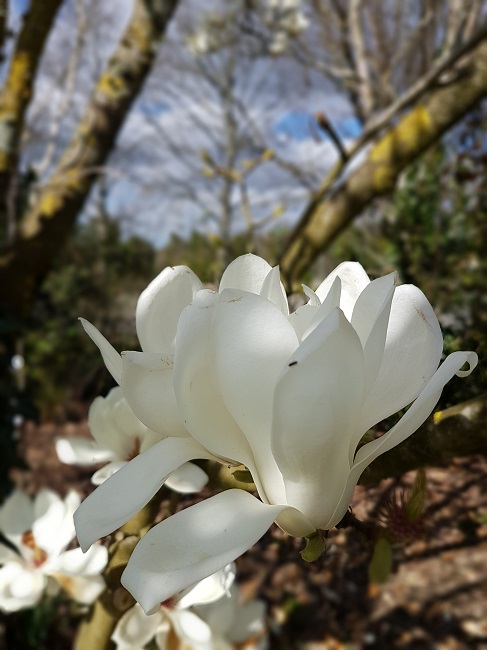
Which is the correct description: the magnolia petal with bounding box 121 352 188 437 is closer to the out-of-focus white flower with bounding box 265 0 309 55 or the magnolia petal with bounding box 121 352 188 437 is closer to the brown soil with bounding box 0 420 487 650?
the brown soil with bounding box 0 420 487 650

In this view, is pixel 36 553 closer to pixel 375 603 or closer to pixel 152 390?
pixel 152 390

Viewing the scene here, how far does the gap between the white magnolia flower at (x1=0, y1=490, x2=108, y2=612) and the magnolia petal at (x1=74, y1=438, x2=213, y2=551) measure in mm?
224

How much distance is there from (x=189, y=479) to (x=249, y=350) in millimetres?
203

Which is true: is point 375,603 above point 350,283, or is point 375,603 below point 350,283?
below

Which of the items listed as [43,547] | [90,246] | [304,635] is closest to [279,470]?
[43,547]

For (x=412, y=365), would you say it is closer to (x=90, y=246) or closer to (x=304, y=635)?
(x=304, y=635)

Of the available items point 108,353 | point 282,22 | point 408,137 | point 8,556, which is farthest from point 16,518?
point 282,22

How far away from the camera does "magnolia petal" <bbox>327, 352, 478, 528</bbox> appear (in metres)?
0.24

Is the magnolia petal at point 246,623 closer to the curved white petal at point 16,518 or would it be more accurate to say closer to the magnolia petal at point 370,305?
the curved white petal at point 16,518

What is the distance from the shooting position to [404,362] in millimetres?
262

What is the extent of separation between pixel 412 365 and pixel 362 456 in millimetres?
54

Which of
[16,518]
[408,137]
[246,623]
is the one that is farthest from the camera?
[408,137]

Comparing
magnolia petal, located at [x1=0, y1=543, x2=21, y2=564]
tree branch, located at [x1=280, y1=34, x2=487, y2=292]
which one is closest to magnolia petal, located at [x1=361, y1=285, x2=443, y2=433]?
magnolia petal, located at [x1=0, y1=543, x2=21, y2=564]

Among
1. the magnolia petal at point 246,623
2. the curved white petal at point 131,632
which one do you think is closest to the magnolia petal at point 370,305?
the curved white petal at point 131,632
